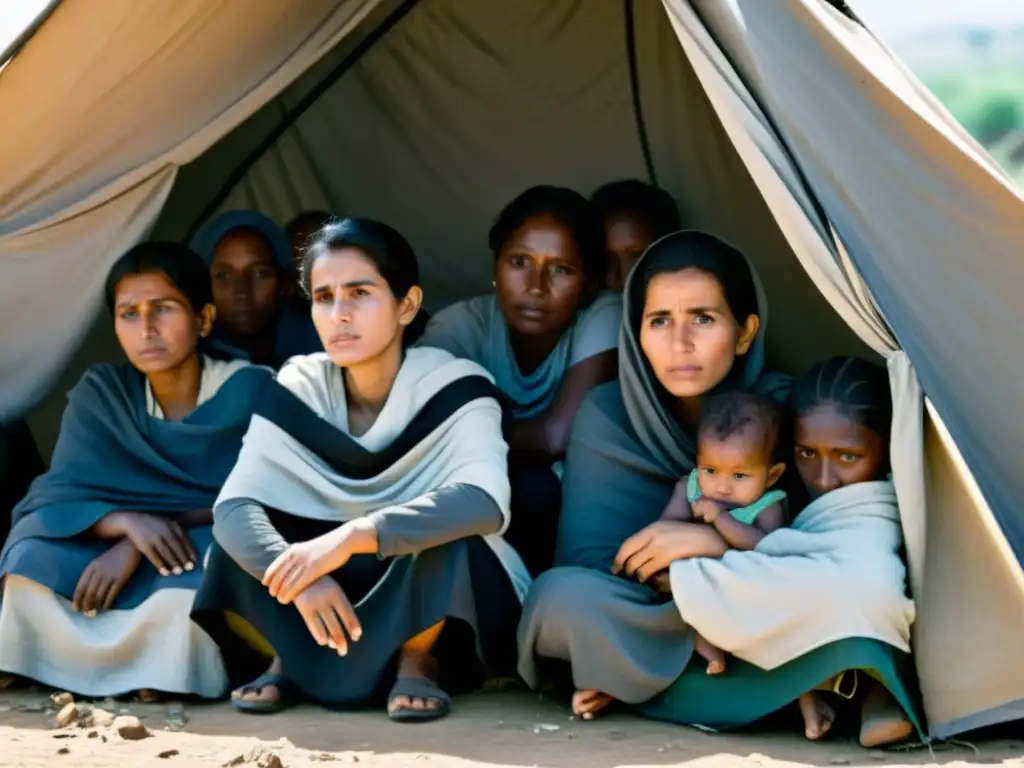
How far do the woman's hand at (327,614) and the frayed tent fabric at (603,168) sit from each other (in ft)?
4.19

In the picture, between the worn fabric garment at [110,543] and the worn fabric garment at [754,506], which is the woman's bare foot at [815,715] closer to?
the worn fabric garment at [754,506]

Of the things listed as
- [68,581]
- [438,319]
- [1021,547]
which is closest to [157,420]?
[68,581]

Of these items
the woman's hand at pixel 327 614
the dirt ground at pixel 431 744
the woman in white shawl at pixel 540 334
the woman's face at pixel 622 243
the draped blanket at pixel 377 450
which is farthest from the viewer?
the woman's face at pixel 622 243

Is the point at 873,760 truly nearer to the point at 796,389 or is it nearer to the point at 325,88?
the point at 796,389

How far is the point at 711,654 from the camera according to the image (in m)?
3.20

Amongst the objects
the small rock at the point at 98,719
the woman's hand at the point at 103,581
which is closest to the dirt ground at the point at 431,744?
the small rock at the point at 98,719

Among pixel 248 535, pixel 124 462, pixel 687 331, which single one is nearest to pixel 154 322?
pixel 124 462

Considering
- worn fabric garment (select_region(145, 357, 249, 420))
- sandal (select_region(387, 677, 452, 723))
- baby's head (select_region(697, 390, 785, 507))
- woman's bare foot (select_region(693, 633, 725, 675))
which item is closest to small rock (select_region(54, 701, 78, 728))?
sandal (select_region(387, 677, 452, 723))

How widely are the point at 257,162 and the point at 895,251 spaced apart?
2985mm

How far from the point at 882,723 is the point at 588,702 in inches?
26.2

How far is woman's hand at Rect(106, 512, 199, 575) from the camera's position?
12.0ft

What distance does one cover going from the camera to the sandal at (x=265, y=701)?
336cm

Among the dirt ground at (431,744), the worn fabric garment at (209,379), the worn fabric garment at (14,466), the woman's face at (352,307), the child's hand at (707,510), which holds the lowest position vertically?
the dirt ground at (431,744)

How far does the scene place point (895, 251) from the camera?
11.1 ft
